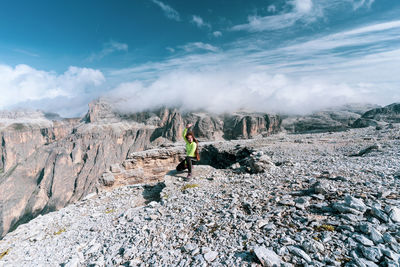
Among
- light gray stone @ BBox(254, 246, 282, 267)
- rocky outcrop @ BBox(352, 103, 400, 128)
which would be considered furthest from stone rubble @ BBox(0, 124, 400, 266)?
rocky outcrop @ BBox(352, 103, 400, 128)

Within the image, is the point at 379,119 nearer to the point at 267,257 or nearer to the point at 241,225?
the point at 241,225

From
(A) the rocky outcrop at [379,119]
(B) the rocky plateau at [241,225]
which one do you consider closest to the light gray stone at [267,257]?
(B) the rocky plateau at [241,225]

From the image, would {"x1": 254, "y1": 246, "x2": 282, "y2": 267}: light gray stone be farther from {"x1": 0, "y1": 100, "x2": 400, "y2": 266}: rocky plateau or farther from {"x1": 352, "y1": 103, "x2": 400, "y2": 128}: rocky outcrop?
{"x1": 352, "y1": 103, "x2": 400, "y2": 128}: rocky outcrop

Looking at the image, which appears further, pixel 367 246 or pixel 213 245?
pixel 213 245

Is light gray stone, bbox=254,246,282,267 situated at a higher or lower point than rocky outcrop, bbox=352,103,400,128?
higher

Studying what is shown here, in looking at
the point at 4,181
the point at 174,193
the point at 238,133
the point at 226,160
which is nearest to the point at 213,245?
the point at 174,193

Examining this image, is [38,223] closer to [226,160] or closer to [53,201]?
[226,160]

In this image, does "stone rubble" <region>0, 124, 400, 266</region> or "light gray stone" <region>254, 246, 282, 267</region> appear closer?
"light gray stone" <region>254, 246, 282, 267</region>

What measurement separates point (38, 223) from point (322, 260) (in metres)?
15.5

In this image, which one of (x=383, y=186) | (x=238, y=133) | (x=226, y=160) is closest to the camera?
(x=383, y=186)

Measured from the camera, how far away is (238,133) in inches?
6260

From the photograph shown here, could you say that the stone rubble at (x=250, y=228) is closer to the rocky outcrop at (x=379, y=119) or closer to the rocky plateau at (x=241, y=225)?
the rocky plateau at (x=241, y=225)

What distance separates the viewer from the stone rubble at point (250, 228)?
4.19 m

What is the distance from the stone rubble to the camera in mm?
4188
